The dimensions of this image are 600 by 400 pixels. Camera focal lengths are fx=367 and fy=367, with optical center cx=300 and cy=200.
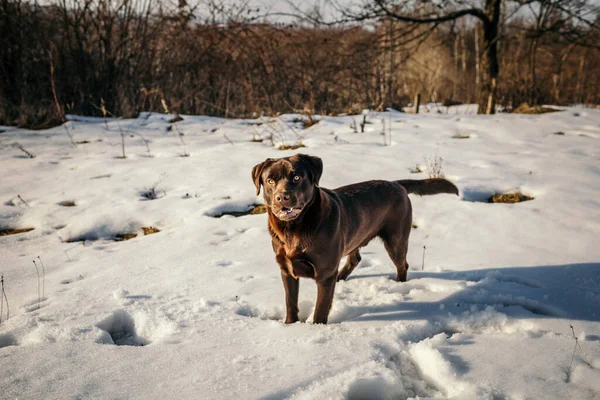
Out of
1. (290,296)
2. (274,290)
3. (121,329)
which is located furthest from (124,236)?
(290,296)

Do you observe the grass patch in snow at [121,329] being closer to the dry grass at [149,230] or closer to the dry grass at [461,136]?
the dry grass at [149,230]

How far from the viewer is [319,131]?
8.12m

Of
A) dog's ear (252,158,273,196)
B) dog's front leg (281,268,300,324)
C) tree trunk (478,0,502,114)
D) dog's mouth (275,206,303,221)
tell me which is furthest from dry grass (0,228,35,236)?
tree trunk (478,0,502,114)

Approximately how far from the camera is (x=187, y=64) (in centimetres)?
1120

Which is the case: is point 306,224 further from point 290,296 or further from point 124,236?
point 124,236

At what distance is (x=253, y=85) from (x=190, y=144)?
5116 mm

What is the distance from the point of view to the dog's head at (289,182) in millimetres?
2119

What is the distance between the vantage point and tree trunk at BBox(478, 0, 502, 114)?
1002 cm

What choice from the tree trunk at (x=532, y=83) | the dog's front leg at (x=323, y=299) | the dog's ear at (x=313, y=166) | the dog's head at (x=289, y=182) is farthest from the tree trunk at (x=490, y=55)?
the dog's front leg at (x=323, y=299)

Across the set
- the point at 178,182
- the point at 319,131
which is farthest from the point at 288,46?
the point at 178,182

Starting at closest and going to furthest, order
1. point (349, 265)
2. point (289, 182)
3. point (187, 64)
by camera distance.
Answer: point (289, 182) < point (349, 265) < point (187, 64)

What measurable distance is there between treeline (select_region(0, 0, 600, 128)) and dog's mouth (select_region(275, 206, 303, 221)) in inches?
280

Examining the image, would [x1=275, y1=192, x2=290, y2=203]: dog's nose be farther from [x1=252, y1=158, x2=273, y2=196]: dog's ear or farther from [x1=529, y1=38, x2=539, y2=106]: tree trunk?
[x1=529, y1=38, x2=539, y2=106]: tree trunk

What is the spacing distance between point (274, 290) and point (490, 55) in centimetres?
1055
